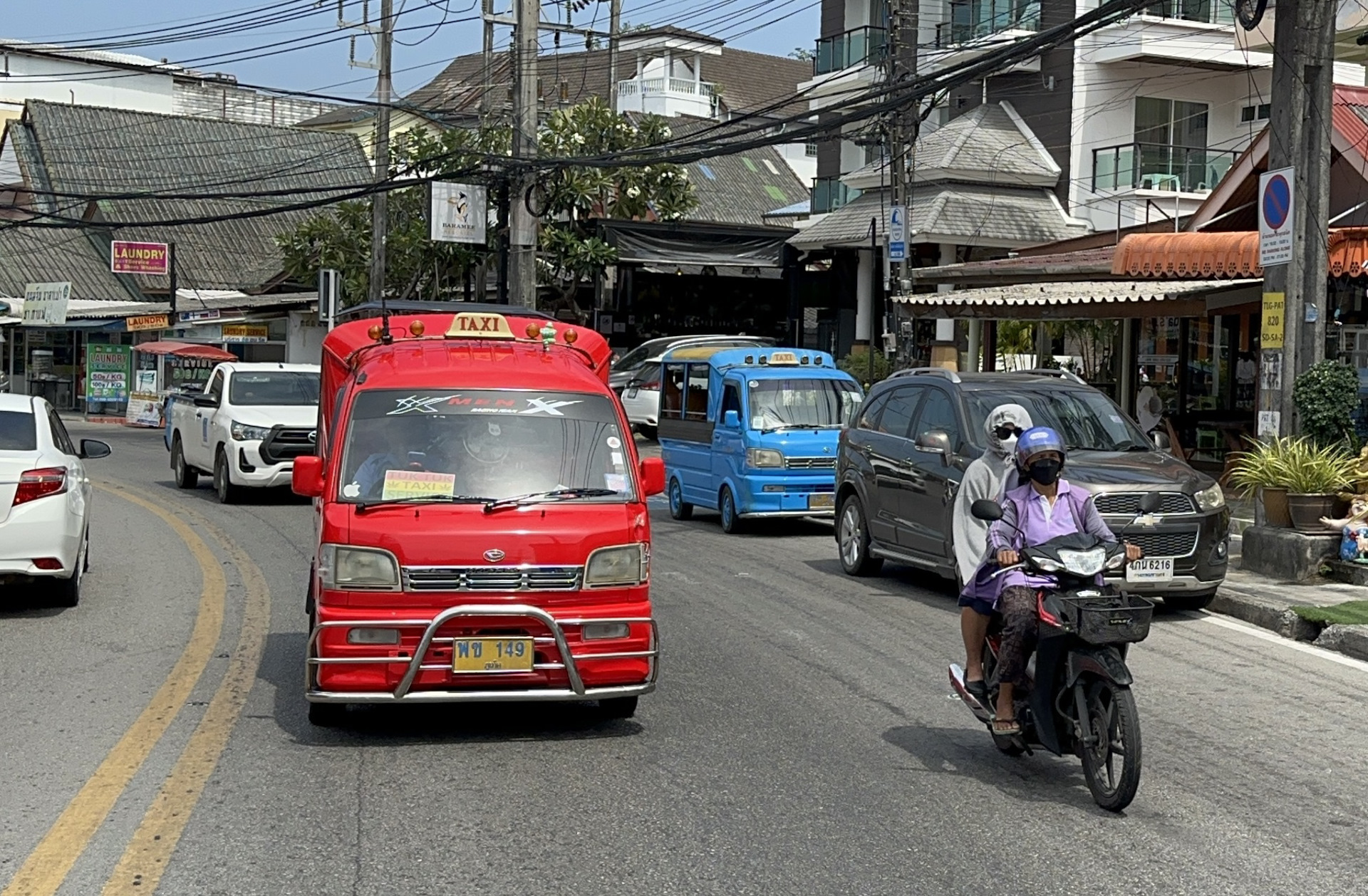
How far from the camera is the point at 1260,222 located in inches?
560

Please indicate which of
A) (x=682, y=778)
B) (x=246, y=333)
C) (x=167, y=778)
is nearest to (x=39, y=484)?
(x=167, y=778)

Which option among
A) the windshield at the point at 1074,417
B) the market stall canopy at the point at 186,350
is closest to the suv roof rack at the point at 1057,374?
the windshield at the point at 1074,417

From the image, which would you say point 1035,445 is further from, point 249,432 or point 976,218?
point 976,218

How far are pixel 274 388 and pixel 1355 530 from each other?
14249 millimetres

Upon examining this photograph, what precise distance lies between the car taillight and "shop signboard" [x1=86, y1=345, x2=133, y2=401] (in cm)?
3461

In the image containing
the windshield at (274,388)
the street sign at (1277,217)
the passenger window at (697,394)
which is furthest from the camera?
the windshield at (274,388)

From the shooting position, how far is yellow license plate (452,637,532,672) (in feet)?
24.2

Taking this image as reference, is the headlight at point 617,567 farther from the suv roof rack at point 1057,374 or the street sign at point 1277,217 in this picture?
the street sign at point 1277,217

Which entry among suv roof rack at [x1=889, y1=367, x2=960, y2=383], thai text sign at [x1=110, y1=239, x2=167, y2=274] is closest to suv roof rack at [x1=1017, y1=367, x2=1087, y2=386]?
suv roof rack at [x1=889, y1=367, x2=960, y2=383]

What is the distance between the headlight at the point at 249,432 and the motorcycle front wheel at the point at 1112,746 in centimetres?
1540

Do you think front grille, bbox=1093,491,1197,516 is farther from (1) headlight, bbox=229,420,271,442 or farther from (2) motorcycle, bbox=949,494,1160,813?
(1) headlight, bbox=229,420,271,442

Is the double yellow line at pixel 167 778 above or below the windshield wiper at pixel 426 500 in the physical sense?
below

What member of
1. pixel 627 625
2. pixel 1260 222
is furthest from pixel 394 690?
pixel 1260 222

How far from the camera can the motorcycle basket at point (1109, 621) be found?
6.54m
